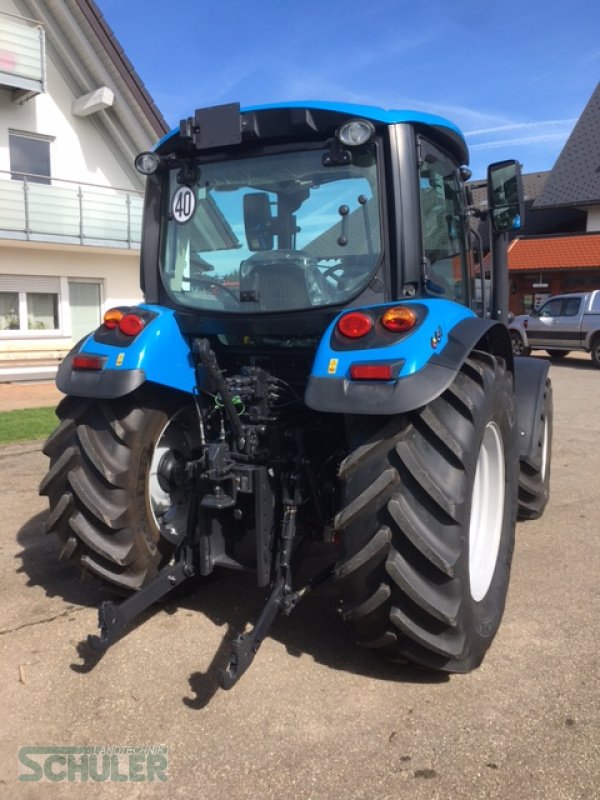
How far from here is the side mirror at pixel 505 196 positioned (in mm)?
3863

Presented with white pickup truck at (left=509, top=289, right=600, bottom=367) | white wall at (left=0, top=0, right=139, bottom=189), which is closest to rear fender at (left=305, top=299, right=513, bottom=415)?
white wall at (left=0, top=0, right=139, bottom=189)

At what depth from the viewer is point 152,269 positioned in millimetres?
3650

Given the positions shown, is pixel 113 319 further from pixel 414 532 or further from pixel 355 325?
pixel 414 532

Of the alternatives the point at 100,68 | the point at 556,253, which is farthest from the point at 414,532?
the point at 556,253

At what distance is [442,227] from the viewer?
11.6 ft

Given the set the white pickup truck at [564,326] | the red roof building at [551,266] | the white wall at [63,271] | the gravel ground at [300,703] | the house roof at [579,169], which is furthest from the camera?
the house roof at [579,169]

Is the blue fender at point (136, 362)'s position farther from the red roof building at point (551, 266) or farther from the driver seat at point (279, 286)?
the red roof building at point (551, 266)

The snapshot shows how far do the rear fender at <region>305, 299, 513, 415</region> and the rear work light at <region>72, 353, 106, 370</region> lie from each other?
3.61 ft

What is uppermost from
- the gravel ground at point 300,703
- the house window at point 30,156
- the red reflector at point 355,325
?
the house window at point 30,156

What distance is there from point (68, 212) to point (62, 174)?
1406 millimetres

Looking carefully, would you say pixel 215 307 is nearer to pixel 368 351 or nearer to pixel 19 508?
pixel 368 351

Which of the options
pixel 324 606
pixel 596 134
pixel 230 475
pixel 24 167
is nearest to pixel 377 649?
pixel 324 606

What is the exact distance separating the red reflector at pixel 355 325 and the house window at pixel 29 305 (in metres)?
12.7

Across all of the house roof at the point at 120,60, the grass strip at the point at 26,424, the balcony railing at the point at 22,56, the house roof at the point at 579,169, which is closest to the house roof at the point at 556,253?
the house roof at the point at 579,169
